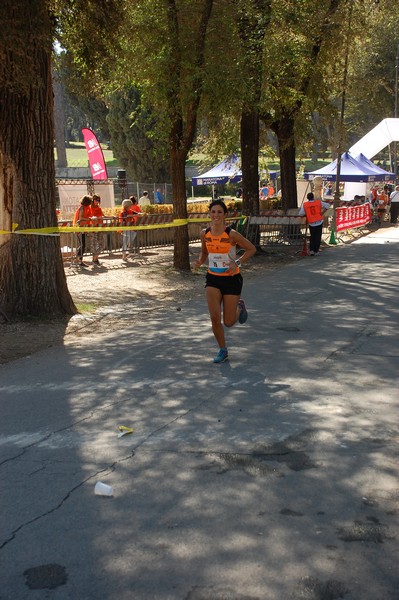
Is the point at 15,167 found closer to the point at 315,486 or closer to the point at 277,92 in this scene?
the point at 315,486

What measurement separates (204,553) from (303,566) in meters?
0.54

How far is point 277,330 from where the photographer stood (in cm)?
1052

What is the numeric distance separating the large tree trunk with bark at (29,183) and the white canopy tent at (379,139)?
2603cm

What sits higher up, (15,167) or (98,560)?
(15,167)

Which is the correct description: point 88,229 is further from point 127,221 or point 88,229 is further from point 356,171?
point 356,171

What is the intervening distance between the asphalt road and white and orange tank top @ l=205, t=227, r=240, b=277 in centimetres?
105

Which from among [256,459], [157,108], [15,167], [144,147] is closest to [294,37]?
[157,108]

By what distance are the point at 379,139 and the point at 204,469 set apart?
110 feet

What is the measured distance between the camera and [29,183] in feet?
37.5

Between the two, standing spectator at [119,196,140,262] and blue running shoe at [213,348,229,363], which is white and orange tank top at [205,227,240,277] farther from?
standing spectator at [119,196,140,262]

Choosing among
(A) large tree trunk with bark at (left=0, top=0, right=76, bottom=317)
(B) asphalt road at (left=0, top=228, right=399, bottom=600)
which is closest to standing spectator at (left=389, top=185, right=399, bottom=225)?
(A) large tree trunk with bark at (left=0, top=0, right=76, bottom=317)

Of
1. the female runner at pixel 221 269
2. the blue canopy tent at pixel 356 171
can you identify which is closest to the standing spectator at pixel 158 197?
the blue canopy tent at pixel 356 171

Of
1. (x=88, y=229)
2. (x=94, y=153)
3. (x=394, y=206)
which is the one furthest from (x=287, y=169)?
(x=394, y=206)

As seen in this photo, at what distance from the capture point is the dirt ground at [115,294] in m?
10.8
